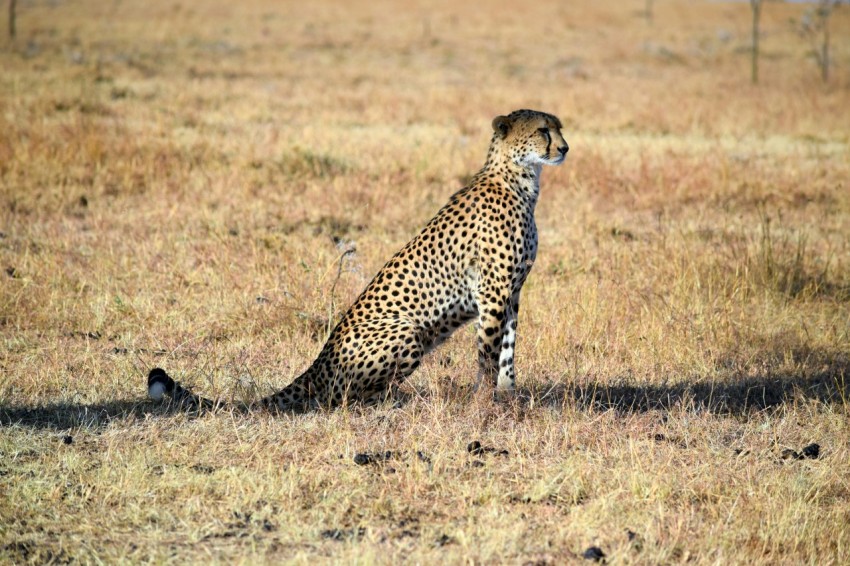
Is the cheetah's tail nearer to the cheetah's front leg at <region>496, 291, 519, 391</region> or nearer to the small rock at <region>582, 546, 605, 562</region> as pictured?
the cheetah's front leg at <region>496, 291, 519, 391</region>

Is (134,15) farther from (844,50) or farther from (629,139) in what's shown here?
(629,139)

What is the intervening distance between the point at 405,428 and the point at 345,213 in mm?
4756

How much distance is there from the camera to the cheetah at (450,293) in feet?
15.0

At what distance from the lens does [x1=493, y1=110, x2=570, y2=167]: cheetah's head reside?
496 centimetres

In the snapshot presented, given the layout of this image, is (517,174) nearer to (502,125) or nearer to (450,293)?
(502,125)

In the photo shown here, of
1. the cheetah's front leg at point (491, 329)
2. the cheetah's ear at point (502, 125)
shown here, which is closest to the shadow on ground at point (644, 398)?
the cheetah's front leg at point (491, 329)

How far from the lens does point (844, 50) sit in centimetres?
3148

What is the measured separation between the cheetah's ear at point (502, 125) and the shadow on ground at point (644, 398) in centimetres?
124

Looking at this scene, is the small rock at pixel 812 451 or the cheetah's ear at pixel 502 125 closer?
the small rock at pixel 812 451

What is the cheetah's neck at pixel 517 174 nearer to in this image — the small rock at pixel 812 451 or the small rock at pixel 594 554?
the small rock at pixel 812 451

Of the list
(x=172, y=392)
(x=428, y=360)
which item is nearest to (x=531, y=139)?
(x=428, y=360)

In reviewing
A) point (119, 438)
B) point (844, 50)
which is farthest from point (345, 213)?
point (844, 50)

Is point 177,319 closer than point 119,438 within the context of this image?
No

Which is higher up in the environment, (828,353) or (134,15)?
(134,15)
